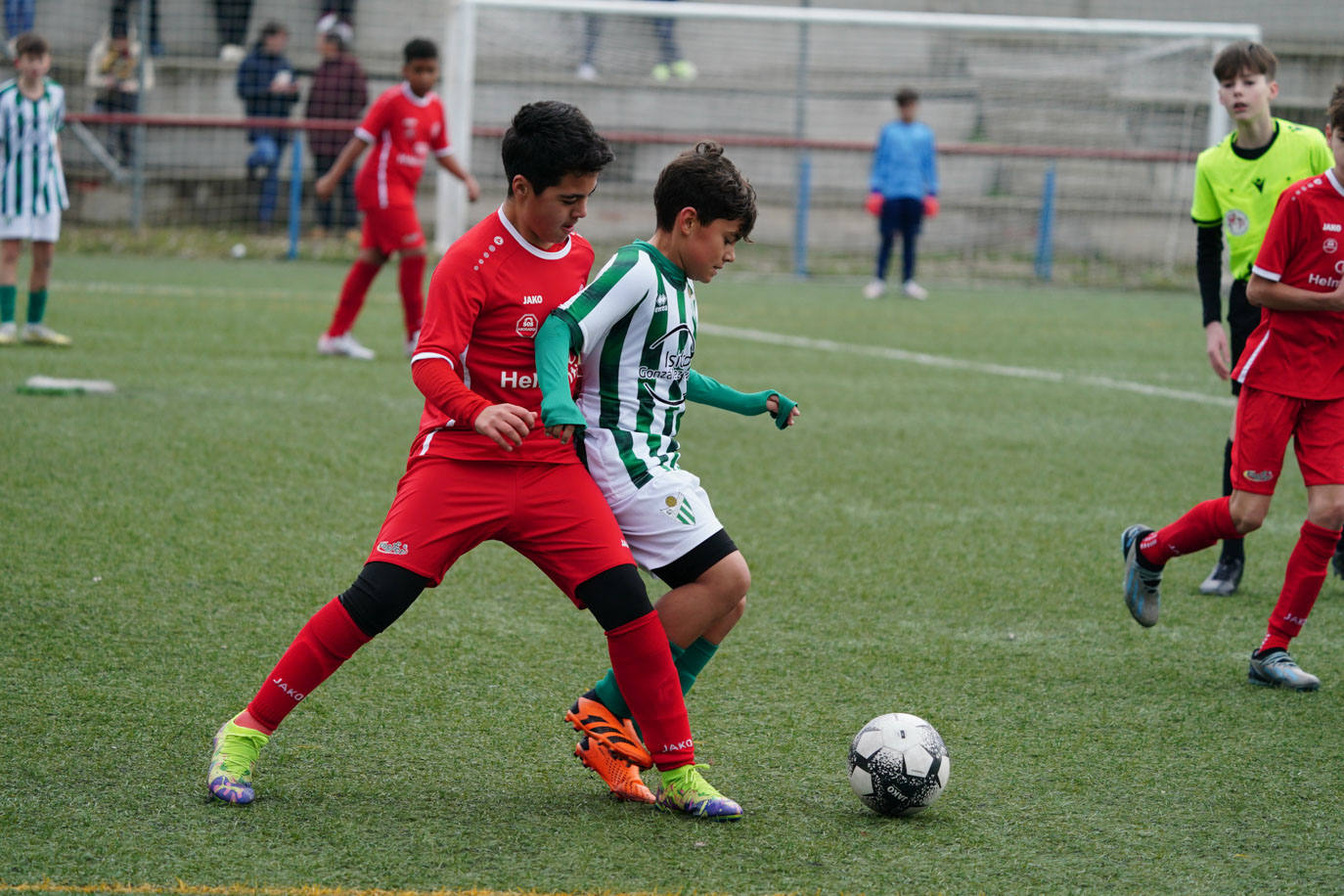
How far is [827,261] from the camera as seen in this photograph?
1873cm

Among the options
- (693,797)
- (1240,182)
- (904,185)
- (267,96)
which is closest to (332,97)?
(267,96)

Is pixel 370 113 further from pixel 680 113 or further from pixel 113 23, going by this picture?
pixel 113 23

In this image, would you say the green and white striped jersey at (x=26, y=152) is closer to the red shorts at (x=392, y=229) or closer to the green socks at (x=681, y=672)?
the red shorts at (x=392, y=229)

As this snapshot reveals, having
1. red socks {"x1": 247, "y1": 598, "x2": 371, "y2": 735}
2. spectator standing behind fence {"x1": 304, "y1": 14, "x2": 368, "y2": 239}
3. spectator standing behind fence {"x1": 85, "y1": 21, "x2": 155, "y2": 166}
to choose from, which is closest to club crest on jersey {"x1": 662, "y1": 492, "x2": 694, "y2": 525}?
red socks {"x1": 247, "y1": 598, "x2": 371, "y2": 735}

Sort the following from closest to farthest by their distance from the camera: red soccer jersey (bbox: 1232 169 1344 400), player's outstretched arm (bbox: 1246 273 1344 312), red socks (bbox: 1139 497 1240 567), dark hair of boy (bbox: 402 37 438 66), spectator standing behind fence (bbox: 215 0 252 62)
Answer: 1. player's outstretched arm (bbox: 1246 273 1344 312)
2. red soccer jersey (bbox: 1232 169 1344 400)
3. red socks (bbox: 1139 497 1240 567)
4. dark hair of boy (bbox: 402 37 438 66)
5. spectator standing behind fence (bbox: 215 0 252 62)

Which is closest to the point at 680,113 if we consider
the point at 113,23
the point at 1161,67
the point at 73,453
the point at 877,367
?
the point at 1161,67

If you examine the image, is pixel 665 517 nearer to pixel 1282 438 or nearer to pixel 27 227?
pixel 1282 438

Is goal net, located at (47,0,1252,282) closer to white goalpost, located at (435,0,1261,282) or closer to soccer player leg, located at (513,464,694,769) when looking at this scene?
white goalpost, located at (435,0,1261,282)

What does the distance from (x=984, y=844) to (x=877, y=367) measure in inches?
300

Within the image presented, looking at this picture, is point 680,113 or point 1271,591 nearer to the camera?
point 1271,591

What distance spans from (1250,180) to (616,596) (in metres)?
3.17

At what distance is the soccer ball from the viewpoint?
3.16 m

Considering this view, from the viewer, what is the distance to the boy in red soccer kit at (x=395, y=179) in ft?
31.5

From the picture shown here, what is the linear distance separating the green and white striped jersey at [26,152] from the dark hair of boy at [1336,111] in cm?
779
